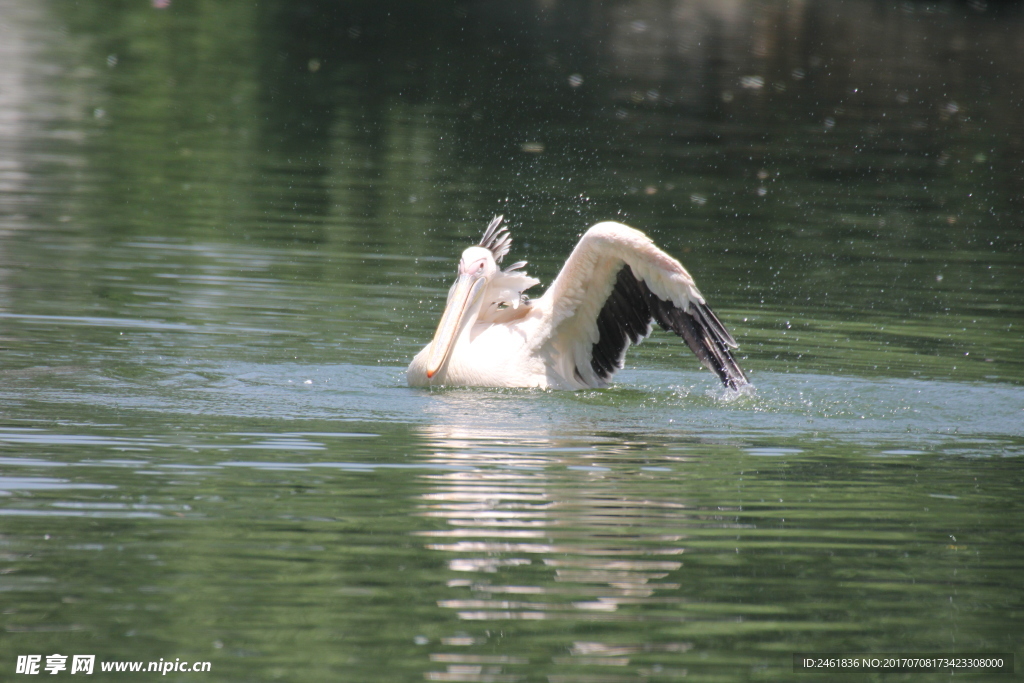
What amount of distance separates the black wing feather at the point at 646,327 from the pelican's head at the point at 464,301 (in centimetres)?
74

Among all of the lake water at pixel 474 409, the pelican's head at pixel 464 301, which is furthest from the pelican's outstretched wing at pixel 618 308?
the pelican's head at pixel 464 301

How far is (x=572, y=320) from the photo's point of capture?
8.70m

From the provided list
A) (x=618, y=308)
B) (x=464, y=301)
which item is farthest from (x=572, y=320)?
(x=464, y=301)

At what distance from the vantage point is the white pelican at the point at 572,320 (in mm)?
8172

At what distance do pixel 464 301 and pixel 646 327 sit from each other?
1.08m

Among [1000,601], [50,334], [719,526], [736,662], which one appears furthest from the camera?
[50,334]

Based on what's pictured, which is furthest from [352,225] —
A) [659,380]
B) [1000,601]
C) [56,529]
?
[1000,601]

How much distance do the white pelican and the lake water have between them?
0.65ft

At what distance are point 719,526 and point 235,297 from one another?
5.91m

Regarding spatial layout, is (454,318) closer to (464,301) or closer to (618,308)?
(464,301)

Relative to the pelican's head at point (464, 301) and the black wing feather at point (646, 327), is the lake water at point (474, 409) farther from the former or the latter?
the pelican's head at point (464, 301)

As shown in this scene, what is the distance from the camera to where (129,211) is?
45.6 ft

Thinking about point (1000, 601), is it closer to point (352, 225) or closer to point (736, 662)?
point (736, 662)

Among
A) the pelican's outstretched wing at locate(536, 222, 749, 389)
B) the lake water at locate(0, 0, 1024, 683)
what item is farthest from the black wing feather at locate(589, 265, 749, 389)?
the lake water at locate(0, 0, 1024, 683)
